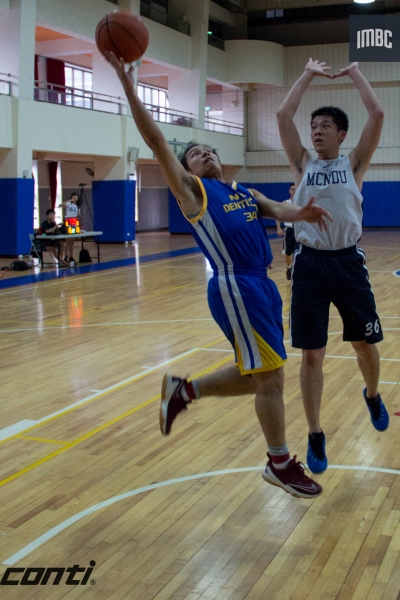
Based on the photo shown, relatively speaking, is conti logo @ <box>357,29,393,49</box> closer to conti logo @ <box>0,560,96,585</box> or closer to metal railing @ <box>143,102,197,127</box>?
metal railing @ <box>143,102,197,127</box>

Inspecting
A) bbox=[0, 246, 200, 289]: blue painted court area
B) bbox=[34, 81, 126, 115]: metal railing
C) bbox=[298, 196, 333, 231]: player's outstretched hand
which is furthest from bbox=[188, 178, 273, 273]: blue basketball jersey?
bbox=[34, 81, 126, 115]: metal railing

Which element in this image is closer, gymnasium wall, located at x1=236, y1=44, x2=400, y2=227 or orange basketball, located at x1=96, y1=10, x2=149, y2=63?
orange basketball, located at x1=96, y1=10, x2=149, y2=63

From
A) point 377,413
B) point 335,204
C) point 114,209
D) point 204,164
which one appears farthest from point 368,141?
point 114,209

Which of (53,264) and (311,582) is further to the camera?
(53,264)

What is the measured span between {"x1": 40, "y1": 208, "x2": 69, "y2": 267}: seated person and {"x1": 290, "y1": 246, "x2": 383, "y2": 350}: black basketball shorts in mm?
12090

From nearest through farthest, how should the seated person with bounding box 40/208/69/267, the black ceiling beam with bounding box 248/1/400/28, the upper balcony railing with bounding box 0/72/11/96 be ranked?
the seated person with bounding box 40/208/69/267, the upper balcony railing with bounding box 0/72/11/96, the black ceiling beam with bounding box 248/1/400/28

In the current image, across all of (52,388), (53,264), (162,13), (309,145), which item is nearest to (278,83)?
(309,145)

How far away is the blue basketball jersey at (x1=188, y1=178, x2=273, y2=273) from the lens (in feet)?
10.7

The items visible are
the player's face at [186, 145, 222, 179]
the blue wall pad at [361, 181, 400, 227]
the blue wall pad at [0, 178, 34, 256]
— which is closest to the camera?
the player's face at [186, 145, 222, 179]

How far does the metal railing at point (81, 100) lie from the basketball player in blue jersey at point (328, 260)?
14.1 m

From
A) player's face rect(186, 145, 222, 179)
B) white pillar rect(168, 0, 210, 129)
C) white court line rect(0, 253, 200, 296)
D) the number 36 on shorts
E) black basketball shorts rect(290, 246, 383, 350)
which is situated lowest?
white court line rect(0, 253, 200, 296)

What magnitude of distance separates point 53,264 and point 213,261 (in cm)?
1321

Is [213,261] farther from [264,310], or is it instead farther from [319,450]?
[319,450]

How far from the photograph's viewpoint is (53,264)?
1617 cm
